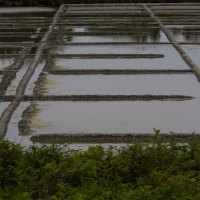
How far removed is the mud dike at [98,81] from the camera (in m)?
6.54

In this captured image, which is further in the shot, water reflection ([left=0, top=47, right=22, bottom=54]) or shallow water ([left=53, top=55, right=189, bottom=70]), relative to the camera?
water reflection ([left=0, top=47, right=22, bottom=54])

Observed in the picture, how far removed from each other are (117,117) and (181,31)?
27.2 feet

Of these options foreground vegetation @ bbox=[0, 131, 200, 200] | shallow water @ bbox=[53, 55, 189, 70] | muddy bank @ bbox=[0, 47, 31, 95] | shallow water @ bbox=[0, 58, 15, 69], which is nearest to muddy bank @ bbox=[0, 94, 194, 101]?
muddy bank @ bbox=[0, 47, 31, 95]

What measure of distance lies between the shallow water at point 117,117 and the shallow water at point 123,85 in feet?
1.84

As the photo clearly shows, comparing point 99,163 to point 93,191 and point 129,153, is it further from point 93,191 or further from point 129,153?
point 93,191

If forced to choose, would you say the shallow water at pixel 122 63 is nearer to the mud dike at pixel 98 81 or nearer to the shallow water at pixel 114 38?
the mud dike at pixel 98 81

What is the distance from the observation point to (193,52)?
11414mm

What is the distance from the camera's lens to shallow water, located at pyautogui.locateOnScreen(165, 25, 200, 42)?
13.3m

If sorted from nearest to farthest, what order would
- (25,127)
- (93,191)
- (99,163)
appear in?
(93,191) → (99,163) → (25,127)

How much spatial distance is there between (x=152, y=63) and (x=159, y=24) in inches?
225

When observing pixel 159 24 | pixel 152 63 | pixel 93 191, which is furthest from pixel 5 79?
pixel 159 24

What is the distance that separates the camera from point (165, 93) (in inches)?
317

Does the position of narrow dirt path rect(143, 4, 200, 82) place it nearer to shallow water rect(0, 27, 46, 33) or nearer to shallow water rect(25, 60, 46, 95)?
shallow water rect(25, 60, 46, 95)

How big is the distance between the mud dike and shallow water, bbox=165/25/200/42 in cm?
3
